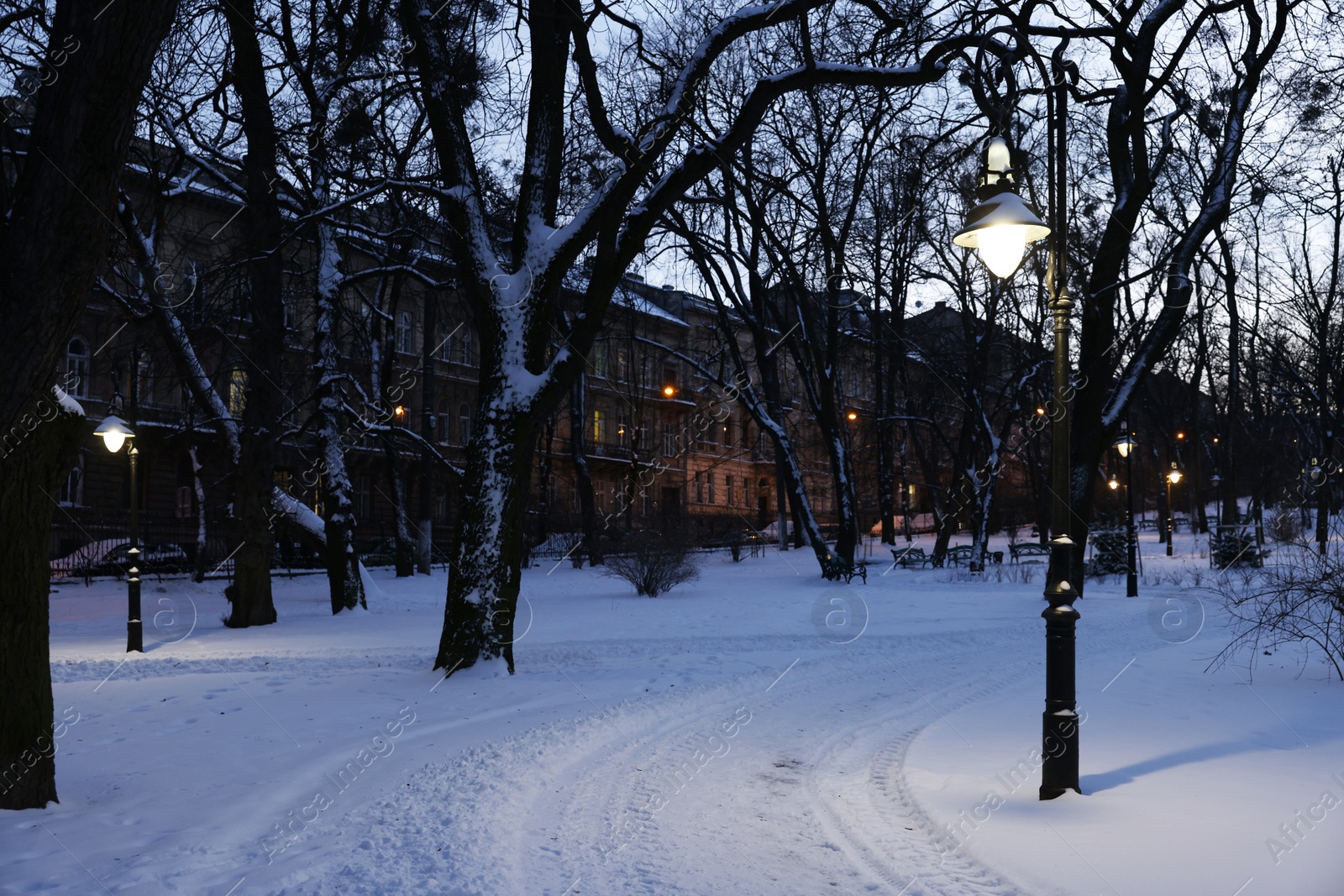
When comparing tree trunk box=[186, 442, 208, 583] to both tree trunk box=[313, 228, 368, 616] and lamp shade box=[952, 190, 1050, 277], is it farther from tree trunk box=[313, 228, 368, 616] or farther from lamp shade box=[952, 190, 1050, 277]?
lamp shade box=[952, 190, 1050, 277]

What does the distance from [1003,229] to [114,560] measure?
3056 cm

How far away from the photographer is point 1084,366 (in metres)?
19.3

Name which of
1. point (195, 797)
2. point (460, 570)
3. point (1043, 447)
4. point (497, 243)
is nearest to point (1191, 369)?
point (1043, 447)

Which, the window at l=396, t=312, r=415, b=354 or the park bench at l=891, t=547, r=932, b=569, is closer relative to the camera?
the park bench at l=891, t=547, r=932, b=569

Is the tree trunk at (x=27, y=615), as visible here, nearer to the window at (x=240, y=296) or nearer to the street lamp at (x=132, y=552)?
the street lamp at (x=132, y=552)

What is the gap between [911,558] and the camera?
34.8 metres

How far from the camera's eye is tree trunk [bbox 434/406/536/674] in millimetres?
11367

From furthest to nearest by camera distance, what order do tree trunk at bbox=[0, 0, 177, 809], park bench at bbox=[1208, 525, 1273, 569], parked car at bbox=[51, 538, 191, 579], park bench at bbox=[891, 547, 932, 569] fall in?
park bench at bbox=[891, 547, 932, 569]
parked car at bbox=[51, 538, 191, 579]
park bench at bbox=[1208, 525, 1273, 569]
tree trunk at bbox=[0, 0, 177, 809]

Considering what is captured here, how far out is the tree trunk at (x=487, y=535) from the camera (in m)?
11.4

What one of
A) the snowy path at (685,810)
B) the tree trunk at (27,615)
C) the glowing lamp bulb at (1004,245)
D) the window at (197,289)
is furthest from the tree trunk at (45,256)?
the window at (197,289)

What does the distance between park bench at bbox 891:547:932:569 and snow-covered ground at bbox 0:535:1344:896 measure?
18.8 m

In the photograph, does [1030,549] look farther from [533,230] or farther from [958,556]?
[533,230]

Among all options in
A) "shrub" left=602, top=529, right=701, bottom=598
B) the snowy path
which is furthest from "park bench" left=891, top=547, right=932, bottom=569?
the snowy path

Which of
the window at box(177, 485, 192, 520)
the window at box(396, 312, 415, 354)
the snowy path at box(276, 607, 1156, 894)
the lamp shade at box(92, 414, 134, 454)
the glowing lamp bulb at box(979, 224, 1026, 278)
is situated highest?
the window at box(396, 312, 415, 354)
